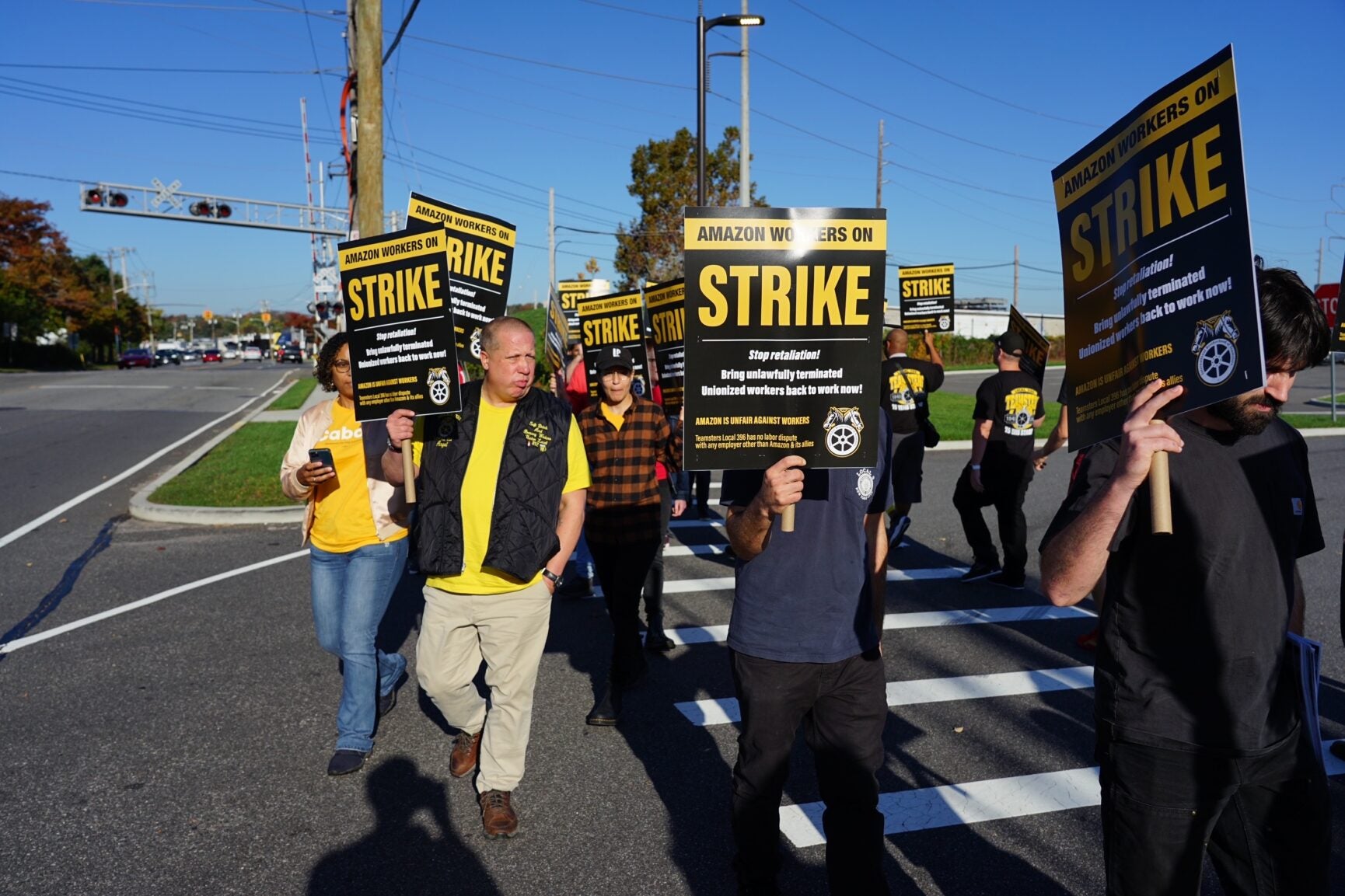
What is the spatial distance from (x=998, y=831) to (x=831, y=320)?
7.69 ft

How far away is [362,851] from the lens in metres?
3.90

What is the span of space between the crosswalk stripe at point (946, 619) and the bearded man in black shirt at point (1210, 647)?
439 cm

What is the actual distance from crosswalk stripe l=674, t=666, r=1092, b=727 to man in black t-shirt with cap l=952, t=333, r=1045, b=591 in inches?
76.6

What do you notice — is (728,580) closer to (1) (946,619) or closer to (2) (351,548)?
(1) (946,619)

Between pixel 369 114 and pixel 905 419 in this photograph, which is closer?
pixel 905 419

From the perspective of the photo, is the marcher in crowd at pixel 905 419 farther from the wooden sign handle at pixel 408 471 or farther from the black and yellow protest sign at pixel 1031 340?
the wooden sign handle at pixel 408 471

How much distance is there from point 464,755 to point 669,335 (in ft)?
13.6

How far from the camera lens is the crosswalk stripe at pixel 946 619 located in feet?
22.5

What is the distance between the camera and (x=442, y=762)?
479cm

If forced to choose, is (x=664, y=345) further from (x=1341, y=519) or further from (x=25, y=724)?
(x=1341, y=519)

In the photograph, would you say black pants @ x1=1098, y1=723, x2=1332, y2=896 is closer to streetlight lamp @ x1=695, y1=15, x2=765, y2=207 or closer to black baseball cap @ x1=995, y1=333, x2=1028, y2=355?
black baseball cap @ x1=995, y1=333, x2=1028, y2=355

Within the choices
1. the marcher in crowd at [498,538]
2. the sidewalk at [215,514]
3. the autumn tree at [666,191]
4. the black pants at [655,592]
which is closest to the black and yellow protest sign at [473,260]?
the marcher in crowd at [498,538]

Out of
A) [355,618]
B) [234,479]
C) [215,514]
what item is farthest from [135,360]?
[355,618]

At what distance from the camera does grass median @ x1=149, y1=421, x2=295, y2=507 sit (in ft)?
37.8
